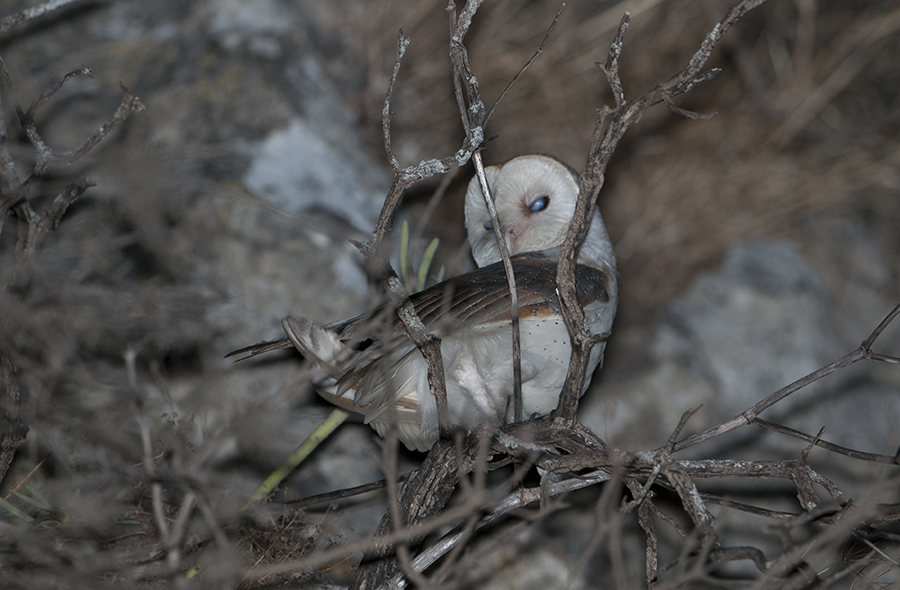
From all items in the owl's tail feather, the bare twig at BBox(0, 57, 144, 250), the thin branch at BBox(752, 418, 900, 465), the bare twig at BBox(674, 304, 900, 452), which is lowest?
the thin branch at BBox(752, 418, 900, 465)

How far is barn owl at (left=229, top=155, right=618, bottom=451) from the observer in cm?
129

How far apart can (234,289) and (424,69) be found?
52.4 inches

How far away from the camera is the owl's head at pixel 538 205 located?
1562mm

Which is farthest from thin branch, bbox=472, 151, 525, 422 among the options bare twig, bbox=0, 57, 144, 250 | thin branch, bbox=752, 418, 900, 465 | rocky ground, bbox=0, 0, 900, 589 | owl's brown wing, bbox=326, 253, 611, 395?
bare twig, bbox=0, 57, 144, 250

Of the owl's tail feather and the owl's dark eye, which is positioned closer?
the owl's tail feather

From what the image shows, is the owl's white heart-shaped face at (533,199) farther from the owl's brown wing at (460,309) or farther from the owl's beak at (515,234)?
the owl's brown wing at (460,309)

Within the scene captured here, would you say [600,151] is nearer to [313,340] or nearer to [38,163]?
[313,340]

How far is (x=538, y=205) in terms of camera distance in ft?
5.23

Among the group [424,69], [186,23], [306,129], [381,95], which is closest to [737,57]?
[424,69]

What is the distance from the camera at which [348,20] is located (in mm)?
3000

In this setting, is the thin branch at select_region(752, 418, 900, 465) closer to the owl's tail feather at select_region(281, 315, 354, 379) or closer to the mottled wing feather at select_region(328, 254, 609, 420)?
the mottled wing feather at select_region(328, 254, 609, 420)

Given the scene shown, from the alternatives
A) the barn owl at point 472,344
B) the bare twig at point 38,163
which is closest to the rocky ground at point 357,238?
the bare twig at point 38,163

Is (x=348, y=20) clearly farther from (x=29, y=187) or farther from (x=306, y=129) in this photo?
(x=29, y=187)

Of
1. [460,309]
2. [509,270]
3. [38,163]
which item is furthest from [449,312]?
[38,163]
